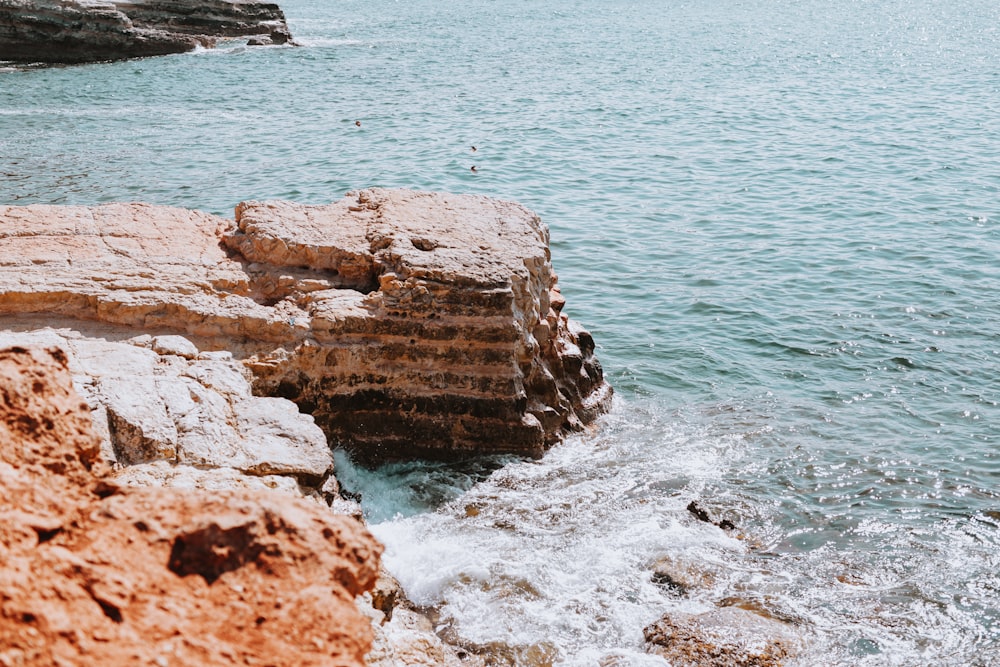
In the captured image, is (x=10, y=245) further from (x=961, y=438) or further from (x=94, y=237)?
(x=961, y=438)

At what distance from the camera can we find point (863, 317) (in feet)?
44.9

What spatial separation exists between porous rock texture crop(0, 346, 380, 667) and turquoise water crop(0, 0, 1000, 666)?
4.24 metres

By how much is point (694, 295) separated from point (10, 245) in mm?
9257

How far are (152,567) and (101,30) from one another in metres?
37.4

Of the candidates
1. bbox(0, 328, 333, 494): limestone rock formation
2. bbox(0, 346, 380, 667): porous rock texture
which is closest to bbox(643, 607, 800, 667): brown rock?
bbox(0, 328, 333, 494): limestone rock formation

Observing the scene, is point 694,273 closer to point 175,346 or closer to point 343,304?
point 343,304

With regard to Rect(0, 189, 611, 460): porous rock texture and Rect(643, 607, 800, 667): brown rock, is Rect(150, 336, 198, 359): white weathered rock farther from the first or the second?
Rect(643, 607, 800, 667): brown rock

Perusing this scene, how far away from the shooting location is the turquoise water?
26.5ft

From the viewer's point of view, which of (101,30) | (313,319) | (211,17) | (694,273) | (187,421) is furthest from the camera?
(211,17)

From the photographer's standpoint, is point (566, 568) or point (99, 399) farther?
point (566, 568)

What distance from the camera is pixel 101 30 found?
35938mm

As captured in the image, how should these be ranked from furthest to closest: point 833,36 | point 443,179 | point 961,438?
1. point 833,36
2. point 443,179
3. point 961,438

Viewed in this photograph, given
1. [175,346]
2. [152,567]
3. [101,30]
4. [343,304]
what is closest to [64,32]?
[101,30]

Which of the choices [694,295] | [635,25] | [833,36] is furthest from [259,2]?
[694,295]
